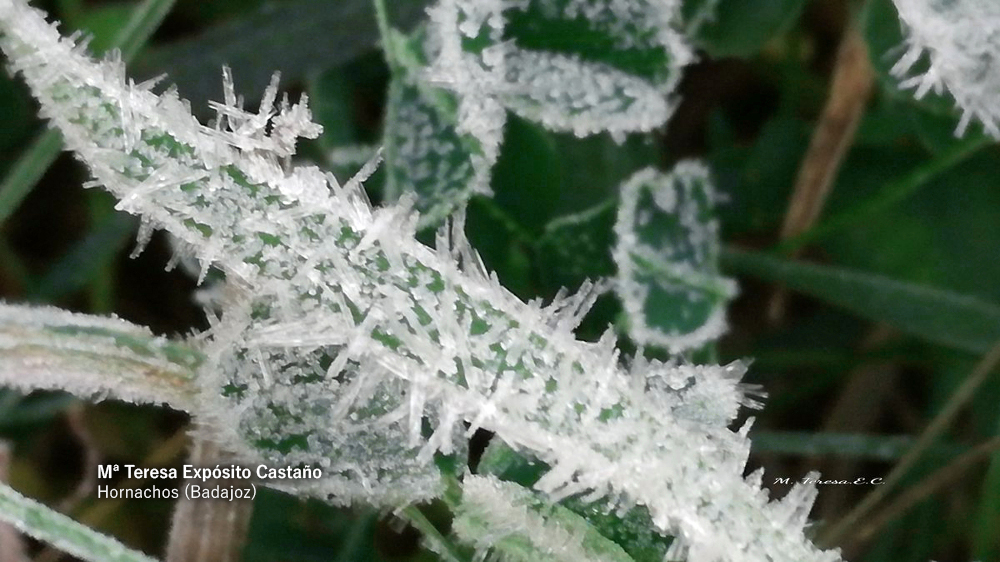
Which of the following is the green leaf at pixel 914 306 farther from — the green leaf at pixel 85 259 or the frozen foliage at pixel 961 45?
the green leaf at pixel 85 259

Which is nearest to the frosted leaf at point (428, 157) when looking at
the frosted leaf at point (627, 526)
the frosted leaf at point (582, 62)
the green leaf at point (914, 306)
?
the frosted leaf at point (582, 62)

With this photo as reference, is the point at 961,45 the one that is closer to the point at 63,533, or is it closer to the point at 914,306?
the point at 914,306

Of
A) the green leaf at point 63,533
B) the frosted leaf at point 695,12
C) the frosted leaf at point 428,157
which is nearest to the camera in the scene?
the green leaf at point 63,533

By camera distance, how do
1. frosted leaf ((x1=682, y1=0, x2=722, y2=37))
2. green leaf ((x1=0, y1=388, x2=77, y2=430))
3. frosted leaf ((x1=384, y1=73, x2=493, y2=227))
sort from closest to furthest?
frosted leaf ((x1=384, y1=73, x2=493, y2=227)), frosted leaf ((x1=682, y1=0, x2=722, y2=37)), green leaf ((x1=0, y1=388, x2=77, y2=430))

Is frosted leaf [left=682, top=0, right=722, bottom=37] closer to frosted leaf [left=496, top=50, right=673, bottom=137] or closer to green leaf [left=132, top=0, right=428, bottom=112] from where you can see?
frosted leaf [left=496, top=50, right=673, bottom=137]

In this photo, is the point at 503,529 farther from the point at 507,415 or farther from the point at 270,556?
the point at 270,556

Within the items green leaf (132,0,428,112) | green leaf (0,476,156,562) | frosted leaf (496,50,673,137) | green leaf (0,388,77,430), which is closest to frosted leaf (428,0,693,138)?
frosted leaf (496,50,673,137)
